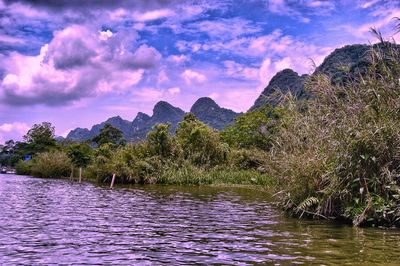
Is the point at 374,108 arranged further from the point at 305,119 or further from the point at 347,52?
the point at 347,52

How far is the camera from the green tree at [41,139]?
95375 mm

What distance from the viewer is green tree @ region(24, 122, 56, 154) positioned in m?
95.4

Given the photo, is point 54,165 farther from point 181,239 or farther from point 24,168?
point 181,239

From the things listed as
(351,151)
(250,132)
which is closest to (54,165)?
(250,132)

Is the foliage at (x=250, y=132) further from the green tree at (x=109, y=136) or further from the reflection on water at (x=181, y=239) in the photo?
the reflection on water at (x=181, y=239)

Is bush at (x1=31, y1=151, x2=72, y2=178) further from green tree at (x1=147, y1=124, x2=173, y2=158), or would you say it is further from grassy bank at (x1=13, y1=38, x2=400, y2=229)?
grassy bank at (x1=13, y1=38, x2=400, y2=229)

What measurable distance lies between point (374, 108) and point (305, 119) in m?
3.81

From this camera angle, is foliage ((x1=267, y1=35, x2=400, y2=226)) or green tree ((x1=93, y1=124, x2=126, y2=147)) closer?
foliage ((x1=267, y1=35, x2=400, y2=226))

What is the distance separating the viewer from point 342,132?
15586 millimetres

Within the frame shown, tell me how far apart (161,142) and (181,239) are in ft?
123

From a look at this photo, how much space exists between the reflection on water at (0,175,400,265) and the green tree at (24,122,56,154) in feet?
264

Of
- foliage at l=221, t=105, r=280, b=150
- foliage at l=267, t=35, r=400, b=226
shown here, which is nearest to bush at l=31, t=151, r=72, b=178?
foliage at l=221, t=105, r=280, b=150

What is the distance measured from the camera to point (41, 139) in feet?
321

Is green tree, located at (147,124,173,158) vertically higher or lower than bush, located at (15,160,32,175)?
higher
